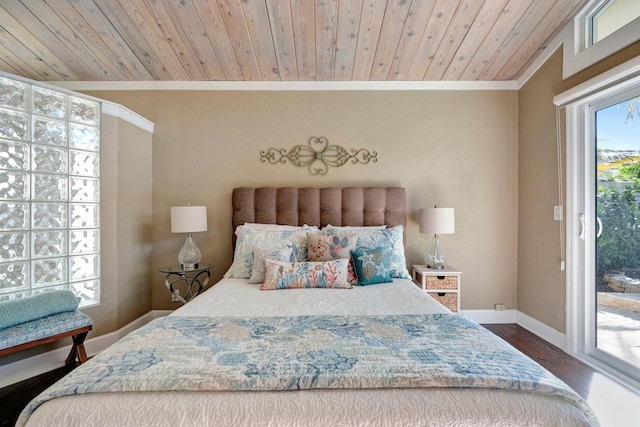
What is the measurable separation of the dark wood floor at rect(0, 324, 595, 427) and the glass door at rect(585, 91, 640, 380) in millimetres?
231

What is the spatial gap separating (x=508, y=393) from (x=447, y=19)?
2448mm

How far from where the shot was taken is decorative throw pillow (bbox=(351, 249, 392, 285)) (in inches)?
87.1

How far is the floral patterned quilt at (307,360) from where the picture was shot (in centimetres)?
93

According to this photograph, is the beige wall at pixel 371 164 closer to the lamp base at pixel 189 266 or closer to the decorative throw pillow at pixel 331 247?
the lamp base at pixel 189 266

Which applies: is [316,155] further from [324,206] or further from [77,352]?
[77,352]

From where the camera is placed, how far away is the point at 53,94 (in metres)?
2.29

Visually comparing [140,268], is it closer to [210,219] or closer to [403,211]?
[210,219]

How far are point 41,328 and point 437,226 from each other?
305cm

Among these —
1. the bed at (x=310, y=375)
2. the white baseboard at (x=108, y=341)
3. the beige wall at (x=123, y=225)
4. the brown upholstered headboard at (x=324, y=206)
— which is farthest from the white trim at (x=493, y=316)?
the beige wall at (x=123, y=225)

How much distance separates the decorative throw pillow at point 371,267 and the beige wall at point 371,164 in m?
0.95

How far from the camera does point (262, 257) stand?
2.30m

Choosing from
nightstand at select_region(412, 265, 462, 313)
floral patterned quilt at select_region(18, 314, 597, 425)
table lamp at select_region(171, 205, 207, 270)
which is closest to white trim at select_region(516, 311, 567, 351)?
nightstand at select_region(412, 265, 462, 313)

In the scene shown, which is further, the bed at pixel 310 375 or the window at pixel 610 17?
the window at pixel 610 17

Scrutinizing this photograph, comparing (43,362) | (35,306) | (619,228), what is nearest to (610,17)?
(619,228)
